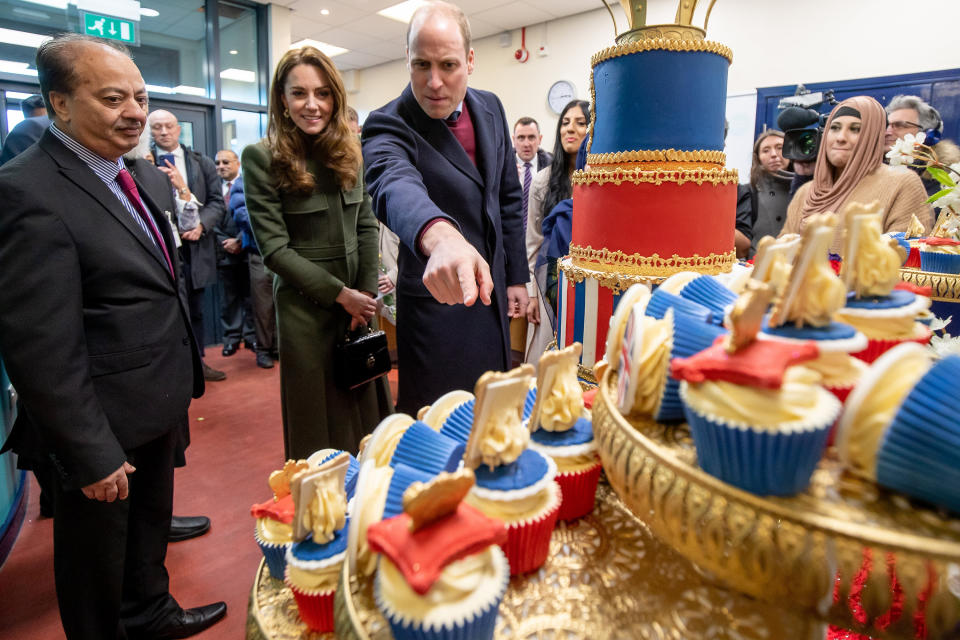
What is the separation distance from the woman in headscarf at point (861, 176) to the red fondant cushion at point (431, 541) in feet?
6.59

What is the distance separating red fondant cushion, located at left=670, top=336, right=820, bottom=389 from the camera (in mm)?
455

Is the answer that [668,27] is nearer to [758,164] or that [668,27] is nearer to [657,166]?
[657,166]

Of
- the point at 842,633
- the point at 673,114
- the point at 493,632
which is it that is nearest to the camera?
the point at 493,632

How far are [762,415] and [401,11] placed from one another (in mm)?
7749

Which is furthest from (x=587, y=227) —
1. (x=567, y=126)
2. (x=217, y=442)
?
(x=217, y=442)

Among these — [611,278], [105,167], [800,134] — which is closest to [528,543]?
[611,278]

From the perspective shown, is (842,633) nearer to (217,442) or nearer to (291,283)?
(291,283)

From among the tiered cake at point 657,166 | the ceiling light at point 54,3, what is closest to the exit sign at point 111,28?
the ceiling light at point 54,3

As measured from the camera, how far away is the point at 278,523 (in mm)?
720

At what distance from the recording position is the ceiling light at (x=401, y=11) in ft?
22.4

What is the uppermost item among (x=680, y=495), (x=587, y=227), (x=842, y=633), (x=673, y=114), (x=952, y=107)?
(x=952, y=107)

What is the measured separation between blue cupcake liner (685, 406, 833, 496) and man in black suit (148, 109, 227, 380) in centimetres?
413

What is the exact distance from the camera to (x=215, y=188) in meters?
4.61

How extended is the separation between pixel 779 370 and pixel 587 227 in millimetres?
1094
